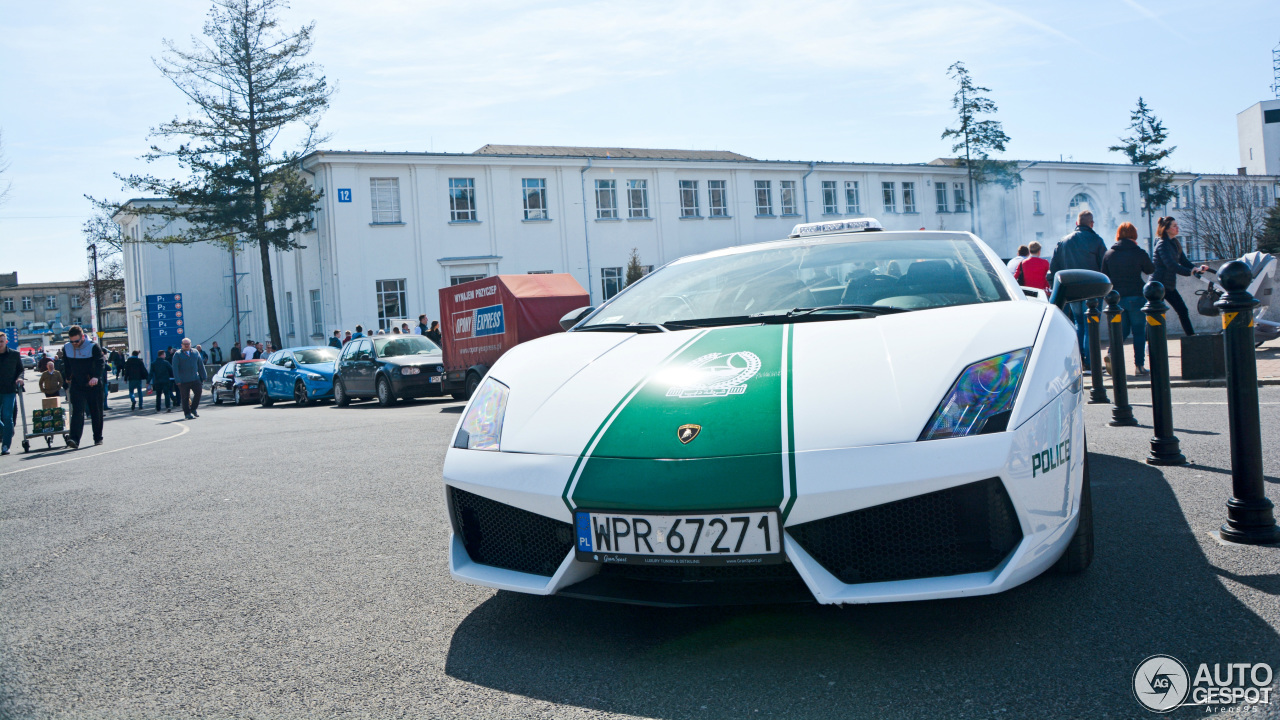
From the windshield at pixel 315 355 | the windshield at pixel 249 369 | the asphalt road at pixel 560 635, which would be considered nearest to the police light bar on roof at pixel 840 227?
the asphalt road at pixel 560 635

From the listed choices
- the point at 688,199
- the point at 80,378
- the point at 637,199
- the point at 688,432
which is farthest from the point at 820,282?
the point at 688,199

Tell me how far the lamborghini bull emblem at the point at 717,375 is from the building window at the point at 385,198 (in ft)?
101

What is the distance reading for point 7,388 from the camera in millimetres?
13477

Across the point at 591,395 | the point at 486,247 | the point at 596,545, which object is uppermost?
the point at 486,247

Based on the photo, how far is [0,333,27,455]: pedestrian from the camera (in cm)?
1349

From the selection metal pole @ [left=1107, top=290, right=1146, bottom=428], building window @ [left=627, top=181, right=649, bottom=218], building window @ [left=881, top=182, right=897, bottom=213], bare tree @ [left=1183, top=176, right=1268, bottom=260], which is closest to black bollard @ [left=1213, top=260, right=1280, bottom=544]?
metal pole @ [left=1107, top=290, right=1146, bottom=428]

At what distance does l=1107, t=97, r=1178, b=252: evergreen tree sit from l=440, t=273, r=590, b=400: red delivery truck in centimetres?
4838

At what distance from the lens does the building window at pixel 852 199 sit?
4192cm

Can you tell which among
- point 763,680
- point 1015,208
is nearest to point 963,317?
point 763,680

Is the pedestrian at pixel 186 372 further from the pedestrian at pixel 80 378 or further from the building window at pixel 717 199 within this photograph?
the building window at pixel 717 199

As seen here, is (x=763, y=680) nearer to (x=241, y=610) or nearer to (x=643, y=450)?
(x=643, y=450)

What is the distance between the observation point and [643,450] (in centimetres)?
280

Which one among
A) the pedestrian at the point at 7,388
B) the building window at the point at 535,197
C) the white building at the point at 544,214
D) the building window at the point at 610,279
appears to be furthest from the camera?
the building window at the point at 610,279

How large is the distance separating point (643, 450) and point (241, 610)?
6.52ft
